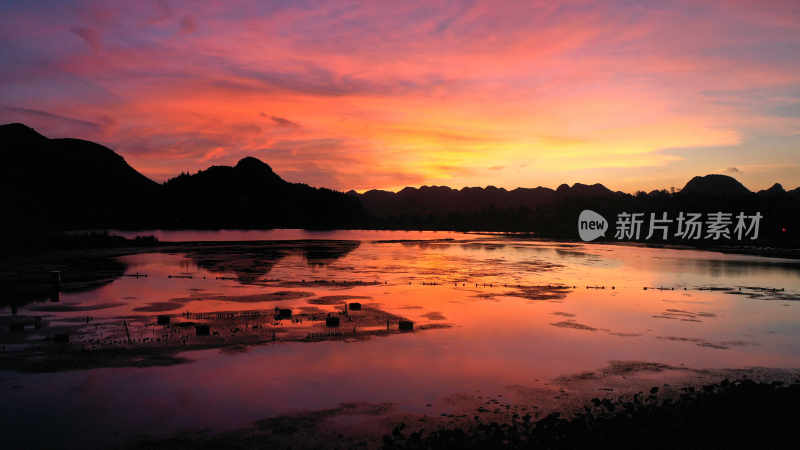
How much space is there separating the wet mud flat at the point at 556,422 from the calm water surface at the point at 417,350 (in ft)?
3.55

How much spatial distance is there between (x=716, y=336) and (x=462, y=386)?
58.6ft

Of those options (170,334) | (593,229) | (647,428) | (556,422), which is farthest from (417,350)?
(593,229)

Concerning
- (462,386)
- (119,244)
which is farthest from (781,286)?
(119,244)

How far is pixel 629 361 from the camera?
2325 cm

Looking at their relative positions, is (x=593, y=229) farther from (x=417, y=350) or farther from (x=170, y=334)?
(x=170, y=334)

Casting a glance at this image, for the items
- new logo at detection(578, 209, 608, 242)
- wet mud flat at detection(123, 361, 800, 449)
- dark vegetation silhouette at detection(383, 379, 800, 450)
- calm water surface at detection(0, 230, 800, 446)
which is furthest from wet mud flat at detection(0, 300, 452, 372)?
new logo at detection(578, 209, 608, 242)

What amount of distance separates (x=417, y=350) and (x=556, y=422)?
411 inches

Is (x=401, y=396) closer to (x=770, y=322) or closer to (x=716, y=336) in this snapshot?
(x=716, y=336)

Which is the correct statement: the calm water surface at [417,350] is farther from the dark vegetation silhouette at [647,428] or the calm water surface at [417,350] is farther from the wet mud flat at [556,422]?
the dark vegetation silhouette at [647,428]

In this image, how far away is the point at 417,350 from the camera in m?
24.8

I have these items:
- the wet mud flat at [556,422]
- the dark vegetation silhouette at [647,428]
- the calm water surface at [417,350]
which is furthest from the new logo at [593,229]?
the dark vegetation silhouette at [647,428]

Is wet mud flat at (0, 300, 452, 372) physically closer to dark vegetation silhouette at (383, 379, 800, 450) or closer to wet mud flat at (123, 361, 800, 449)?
wet mud flat at (123, 361, 800, 449)

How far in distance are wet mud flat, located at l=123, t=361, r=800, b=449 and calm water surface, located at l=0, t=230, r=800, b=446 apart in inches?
42.6

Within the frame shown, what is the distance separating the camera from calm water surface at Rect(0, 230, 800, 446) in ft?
55.9
